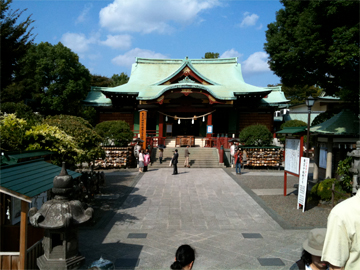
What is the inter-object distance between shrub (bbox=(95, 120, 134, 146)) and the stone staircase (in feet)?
9.29

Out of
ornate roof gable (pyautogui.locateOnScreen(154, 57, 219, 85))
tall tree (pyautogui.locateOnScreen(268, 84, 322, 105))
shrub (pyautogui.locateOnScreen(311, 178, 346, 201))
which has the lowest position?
shrub (pyautogui.locateOnScreen(311, 178, 346, 201))

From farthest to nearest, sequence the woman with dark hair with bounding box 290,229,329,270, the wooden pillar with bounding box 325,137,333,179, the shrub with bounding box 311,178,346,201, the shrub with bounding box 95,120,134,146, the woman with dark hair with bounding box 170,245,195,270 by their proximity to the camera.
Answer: the shrub with bounding box 95,120,134,146, the wooden pillar with bounding box 325,137,333,179, the shrub with bounding box 311,178,346,201, the woman with dark hair with bounding box 170,245,195,270, the woman with dark hair with bounding box 290,229,329,270

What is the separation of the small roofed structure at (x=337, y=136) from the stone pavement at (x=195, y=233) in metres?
4.22

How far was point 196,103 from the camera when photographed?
26.3 meters

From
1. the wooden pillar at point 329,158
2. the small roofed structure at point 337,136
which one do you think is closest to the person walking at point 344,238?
the small roofed structure at point 337,136

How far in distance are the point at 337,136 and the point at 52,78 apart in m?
26.6

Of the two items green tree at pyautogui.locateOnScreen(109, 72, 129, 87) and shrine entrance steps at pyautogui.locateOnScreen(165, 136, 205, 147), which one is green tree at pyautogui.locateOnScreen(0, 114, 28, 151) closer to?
shrine entrance steps at pyautogui.locateOnScreen(165, 136, 205, 147)

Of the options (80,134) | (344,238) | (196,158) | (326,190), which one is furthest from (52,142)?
(196,158)

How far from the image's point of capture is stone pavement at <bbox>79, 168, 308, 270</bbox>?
603 cm

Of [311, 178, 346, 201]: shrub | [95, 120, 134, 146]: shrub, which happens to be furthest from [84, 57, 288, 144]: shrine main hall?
[311, 178, 346, 201]: shrub

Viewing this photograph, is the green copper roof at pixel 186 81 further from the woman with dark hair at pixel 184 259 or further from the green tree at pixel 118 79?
the woman with dark hair at pixel 184 259

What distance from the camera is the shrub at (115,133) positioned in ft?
63.9

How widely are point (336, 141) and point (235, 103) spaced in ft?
47.4

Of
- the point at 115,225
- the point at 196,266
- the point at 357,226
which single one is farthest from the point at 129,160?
the point at 357,226
